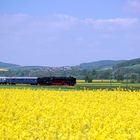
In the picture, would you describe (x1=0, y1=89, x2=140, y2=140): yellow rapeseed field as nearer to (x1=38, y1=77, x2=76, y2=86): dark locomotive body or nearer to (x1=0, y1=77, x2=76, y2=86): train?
(x1=0, y1=77, x2=76, y2=86): train

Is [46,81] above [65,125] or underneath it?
above

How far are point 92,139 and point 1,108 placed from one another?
1042 cm

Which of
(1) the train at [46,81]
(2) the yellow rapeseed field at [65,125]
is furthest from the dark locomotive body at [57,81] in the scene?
(2) the yellow rapeseed field at [65,125]

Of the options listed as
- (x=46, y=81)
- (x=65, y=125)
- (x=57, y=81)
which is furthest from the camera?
(x=46, y=81)

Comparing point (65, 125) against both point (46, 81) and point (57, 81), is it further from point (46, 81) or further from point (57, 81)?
point (46, 81)

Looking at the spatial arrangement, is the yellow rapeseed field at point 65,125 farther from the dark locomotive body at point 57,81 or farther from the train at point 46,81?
the dark locomotive body at point 57,81

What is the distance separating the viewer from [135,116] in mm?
20828

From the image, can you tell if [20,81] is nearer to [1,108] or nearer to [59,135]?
[1,108]

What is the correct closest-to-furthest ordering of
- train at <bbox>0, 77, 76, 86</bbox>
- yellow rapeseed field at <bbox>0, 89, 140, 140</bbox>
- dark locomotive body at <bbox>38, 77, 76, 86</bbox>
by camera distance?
yellow rapeseed field at <bbox>0, 89, 140, 140</bbox> → train at <bbox>0, 77, 76, 86</bbox> → dark locomotive body at <bbox>38, 77, 76, 86</bbox>

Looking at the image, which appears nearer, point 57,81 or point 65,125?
point 65,125

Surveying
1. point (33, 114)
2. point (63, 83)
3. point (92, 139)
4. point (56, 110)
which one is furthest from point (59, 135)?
point (63, 83)

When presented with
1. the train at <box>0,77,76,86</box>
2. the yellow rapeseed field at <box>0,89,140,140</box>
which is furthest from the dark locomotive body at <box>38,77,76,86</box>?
the yellow rapeseed field at <box>0,89,140,140</box>

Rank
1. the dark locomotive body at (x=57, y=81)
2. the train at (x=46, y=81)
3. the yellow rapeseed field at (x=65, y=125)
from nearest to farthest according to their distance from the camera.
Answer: the yellow rapeseed field at (x=65, y=125) < the train at (x=46, y=81) < the dark locomotive body at (x=57, y=81)

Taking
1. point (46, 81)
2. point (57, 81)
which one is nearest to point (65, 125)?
point (57, 81)
